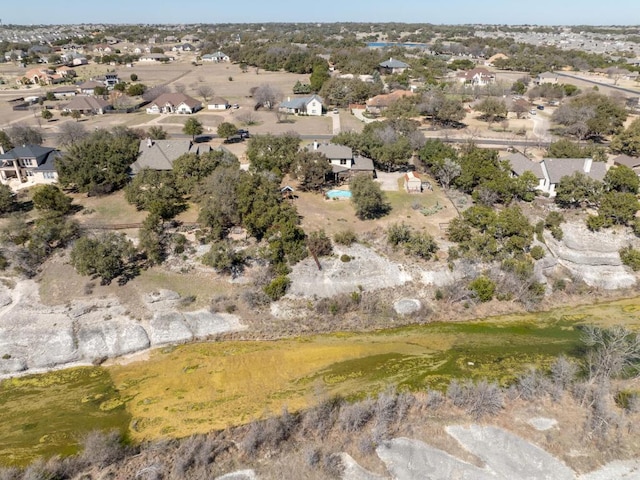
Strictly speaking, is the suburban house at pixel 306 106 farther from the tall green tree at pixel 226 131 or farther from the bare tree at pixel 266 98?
the tall green tree at pixel 226 131

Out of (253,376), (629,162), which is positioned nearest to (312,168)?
(253,376)

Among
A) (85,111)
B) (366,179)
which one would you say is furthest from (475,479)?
(85,111)

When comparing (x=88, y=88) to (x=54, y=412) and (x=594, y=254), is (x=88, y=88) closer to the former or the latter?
(x=54, y=412)

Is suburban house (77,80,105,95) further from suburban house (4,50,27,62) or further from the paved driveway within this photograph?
suburban house (4,50,27,62)

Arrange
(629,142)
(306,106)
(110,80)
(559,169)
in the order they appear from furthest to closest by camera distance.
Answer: (110,80) < (306,106) < (629,142) < (559,169)

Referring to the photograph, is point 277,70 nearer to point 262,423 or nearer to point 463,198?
point 463,198

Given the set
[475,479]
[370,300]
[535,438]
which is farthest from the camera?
[370,300]
